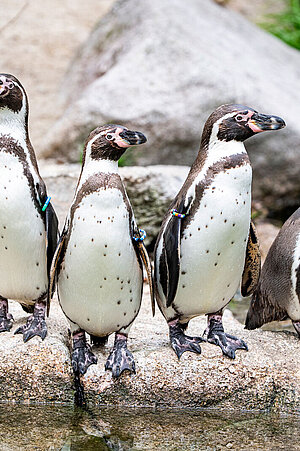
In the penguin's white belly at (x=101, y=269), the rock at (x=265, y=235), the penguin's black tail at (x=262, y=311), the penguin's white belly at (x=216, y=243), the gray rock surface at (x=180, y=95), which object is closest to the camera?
the penguin's white belly at (x=101, y=269)

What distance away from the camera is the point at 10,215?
3.78m

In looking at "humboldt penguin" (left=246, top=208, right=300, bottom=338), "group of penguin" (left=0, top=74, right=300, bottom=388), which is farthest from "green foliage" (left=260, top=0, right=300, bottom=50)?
"group of penguin" (left=0, top=74, right=300, bottom=388)

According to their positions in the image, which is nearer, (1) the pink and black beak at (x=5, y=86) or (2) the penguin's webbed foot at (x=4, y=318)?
(1) the pink and black beak at (x=5, y=86)

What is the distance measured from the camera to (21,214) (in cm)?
379

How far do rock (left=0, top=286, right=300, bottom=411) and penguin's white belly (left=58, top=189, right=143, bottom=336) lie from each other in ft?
0.82

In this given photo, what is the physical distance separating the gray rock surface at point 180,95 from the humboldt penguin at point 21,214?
4119 mm

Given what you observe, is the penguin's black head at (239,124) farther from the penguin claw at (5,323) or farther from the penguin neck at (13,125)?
the penguin claw at (5,323)

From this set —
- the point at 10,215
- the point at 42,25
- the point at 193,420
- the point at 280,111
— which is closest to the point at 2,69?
the point at 42,25

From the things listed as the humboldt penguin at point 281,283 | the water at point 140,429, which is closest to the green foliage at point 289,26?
the humboldt penguin at point 281,283

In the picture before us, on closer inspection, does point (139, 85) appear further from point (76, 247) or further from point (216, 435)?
point (216, 435)

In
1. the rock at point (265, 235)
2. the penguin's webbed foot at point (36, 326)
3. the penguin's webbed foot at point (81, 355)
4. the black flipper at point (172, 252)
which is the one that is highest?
the black flipper at point (172, 252)

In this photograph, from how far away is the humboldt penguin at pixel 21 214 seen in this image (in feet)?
12.4

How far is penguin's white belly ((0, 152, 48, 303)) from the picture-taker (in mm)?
3773

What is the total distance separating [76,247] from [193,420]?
106 cm
